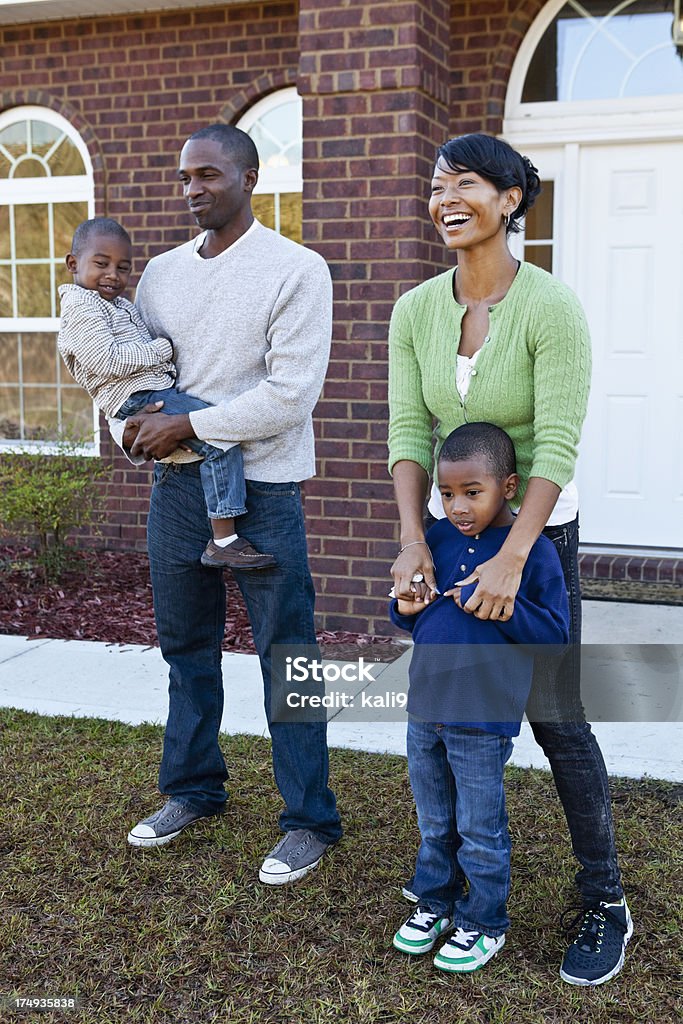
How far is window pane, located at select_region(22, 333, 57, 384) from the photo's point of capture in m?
8.46

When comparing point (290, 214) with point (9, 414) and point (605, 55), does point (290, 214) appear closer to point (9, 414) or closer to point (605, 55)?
point (605, 55)

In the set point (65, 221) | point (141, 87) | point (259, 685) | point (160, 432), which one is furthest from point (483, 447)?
point (65, 221)

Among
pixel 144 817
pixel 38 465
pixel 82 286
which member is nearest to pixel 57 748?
pixel 144 817

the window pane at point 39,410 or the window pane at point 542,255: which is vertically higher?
the window pane at point 542,255

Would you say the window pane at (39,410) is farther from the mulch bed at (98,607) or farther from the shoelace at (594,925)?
the shoelace at (594,925)

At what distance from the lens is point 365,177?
5.46 metres

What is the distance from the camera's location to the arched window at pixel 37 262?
26.9 feet

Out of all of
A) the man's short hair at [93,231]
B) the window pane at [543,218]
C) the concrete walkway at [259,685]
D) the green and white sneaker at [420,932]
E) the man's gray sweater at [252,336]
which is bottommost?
the green and white sneaker at [420,932]

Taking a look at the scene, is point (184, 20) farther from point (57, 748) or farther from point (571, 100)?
point (57, 748)

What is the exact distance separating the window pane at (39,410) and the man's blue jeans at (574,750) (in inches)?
250

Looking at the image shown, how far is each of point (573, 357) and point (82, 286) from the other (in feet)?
4.77

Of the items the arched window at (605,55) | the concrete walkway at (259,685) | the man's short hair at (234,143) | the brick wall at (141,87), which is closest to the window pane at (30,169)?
the brick wall at (141,87)

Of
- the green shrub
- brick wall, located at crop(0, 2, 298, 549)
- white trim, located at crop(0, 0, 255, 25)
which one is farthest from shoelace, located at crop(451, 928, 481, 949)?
white trim, located at crop(0, 0, 255, 25)

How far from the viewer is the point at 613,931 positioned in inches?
109
